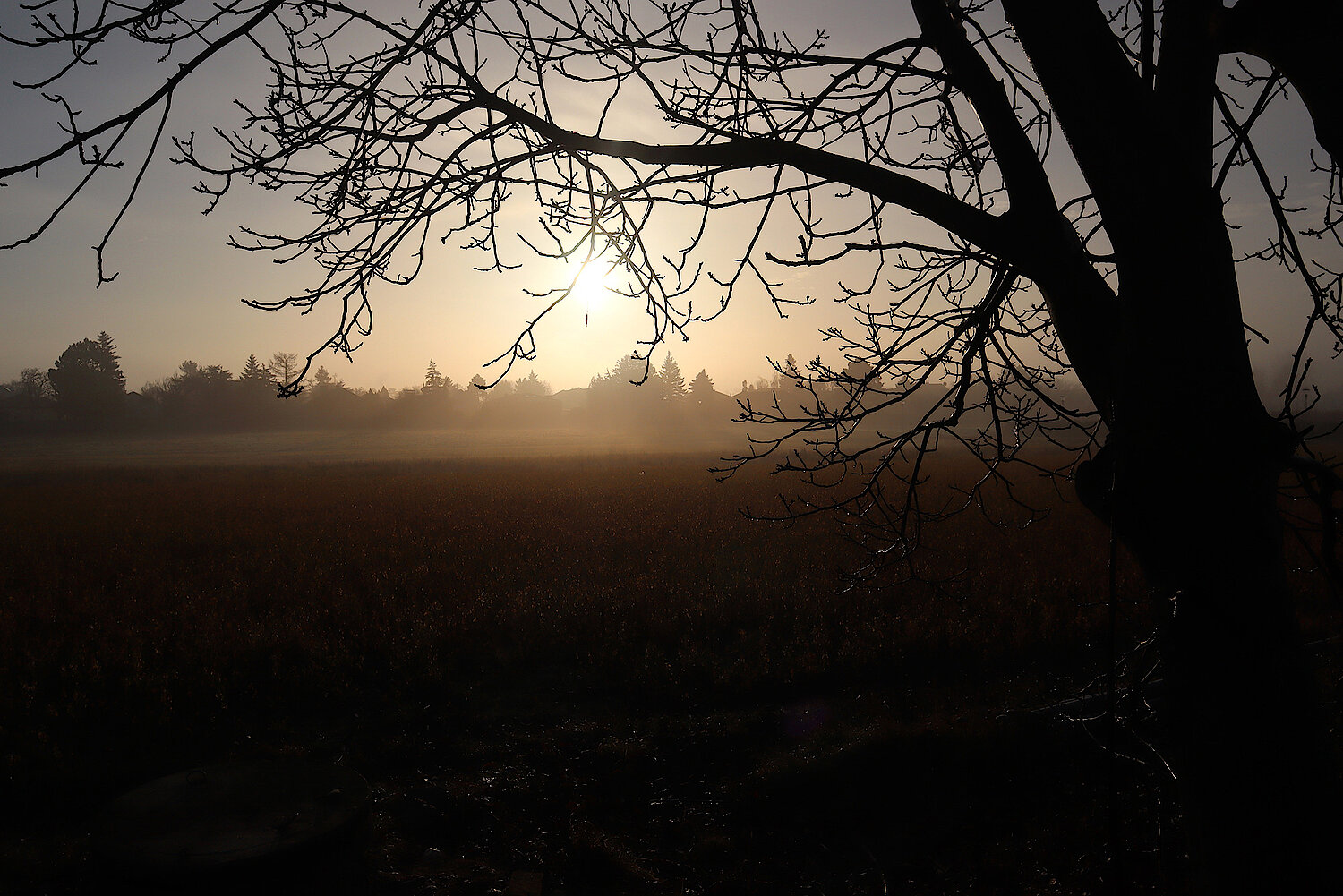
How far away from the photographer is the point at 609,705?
723 centimetres

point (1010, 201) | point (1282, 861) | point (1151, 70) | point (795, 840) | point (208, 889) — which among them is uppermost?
point (1151, 70)

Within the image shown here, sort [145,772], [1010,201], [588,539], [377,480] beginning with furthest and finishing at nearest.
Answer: [377,480]
[588,539]
[145,772]
[1010,201]

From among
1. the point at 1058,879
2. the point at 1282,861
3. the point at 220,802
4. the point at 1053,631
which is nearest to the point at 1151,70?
the point at 1282,861

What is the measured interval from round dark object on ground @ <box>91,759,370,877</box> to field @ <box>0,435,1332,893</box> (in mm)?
209

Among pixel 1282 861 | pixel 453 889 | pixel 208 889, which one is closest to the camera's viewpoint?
pixel 1282 861

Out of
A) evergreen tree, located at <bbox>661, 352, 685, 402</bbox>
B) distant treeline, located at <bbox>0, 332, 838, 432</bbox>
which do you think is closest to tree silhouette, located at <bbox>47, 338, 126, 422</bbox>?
distant treeline, located at <bbox>0, 332, 838, 432</bbox>

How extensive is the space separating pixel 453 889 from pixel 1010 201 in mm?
4891

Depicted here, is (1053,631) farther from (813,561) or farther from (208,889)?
(208,889)

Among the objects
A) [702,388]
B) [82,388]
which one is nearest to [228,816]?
[82,388]

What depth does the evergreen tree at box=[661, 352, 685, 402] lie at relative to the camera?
9856cm

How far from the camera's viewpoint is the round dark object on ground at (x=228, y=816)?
11.1 ft

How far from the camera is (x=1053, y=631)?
8180 millimetres

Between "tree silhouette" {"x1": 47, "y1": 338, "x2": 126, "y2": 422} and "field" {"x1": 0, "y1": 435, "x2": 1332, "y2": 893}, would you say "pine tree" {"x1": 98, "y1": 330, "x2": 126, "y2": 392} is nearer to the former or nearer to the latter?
"tree silhouette" {"x1": 47, "y1": 338, "x2": 126, "y2": 422}

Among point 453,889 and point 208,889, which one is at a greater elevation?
point 208,889
